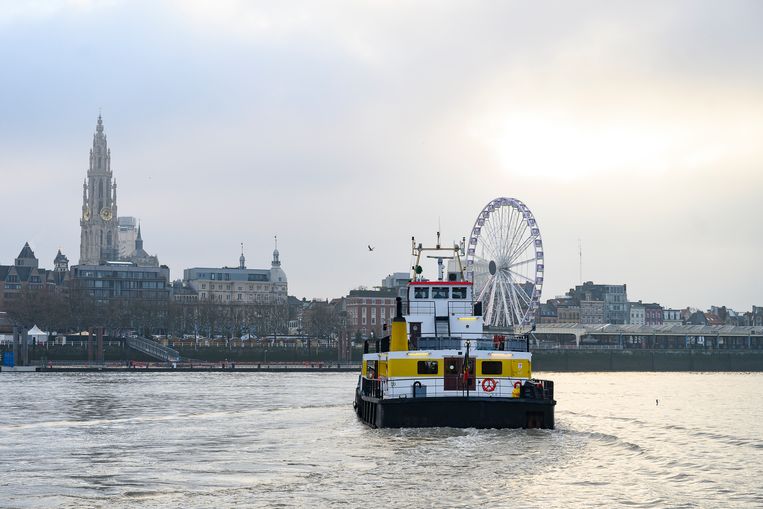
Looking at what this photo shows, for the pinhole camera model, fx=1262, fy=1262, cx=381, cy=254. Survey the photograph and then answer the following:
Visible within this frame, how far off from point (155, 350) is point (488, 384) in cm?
13022

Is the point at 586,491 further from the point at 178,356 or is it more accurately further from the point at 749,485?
the point at 178,356

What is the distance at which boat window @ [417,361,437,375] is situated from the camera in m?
56.8

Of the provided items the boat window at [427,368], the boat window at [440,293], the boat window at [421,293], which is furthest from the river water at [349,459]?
the boat window at [440,293]

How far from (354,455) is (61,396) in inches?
1897

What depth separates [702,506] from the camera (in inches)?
1503

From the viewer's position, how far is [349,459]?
47.8 meters

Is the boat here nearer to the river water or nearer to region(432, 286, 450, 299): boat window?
the river water

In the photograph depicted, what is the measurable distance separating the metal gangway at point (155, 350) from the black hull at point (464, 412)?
12311 centimetres

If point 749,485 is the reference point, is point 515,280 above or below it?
above

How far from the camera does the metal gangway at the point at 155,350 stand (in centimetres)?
17874

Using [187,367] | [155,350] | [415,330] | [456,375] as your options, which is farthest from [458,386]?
[155,350]

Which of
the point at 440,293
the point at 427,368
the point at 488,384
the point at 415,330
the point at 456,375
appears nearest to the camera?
the point at 456,375

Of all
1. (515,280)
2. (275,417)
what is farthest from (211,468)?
(515,280)

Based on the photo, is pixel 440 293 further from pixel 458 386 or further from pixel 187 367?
pixel 187 367
